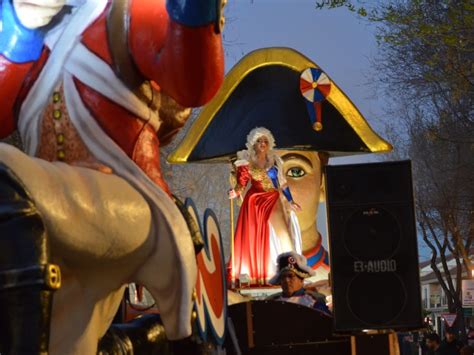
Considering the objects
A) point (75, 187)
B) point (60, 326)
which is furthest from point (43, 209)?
point (60, 326)

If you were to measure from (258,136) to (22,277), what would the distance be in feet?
24.2

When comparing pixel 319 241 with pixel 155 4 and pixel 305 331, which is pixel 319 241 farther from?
pixel 155 4

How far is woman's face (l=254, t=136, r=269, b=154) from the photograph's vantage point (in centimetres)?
974

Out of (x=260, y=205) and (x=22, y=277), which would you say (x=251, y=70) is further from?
(x=22, y=277)

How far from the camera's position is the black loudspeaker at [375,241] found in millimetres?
5105

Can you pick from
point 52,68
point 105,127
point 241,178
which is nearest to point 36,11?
point 52,68

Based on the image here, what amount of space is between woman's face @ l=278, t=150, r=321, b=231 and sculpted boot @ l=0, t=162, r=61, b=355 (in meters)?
8.36

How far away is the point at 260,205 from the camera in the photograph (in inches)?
392

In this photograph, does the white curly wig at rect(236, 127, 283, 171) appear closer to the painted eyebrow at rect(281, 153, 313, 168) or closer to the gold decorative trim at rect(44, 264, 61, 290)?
the painted eyebrow at rect(281, 153, 313, 168)

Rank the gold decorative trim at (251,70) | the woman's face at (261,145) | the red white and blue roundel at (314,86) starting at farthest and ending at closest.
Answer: the gold decorative trim at (251,70) < the red white and blue roundel at (314,86) < the woman's face at (261,145)

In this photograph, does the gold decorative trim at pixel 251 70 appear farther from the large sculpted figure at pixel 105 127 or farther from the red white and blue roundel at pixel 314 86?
the large sculpted figure at pixel 105 127

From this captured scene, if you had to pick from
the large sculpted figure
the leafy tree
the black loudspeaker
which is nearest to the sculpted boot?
the large sculpted figure

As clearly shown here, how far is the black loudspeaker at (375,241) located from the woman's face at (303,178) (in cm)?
562

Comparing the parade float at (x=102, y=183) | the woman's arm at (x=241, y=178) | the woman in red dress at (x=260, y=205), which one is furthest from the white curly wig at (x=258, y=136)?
the parade float at (x=102, y=183)
